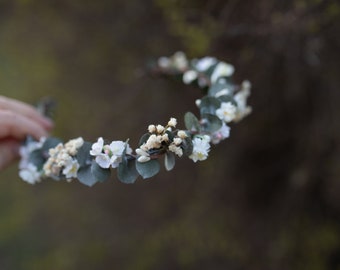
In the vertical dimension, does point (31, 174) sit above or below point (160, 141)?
above

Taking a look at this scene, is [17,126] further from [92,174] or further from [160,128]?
[160,128]

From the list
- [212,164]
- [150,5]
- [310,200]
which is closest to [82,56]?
[150,5]

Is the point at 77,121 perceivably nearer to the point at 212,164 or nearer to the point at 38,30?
the point at 38,30

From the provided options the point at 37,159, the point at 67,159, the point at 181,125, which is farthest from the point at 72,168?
the point at 181,125

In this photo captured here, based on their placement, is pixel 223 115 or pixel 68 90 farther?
pixel 68 90

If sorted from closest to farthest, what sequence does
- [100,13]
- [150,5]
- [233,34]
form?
[233,34], [150,5], [100,13]

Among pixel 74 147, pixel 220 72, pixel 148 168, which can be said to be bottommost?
pixel 148 168
